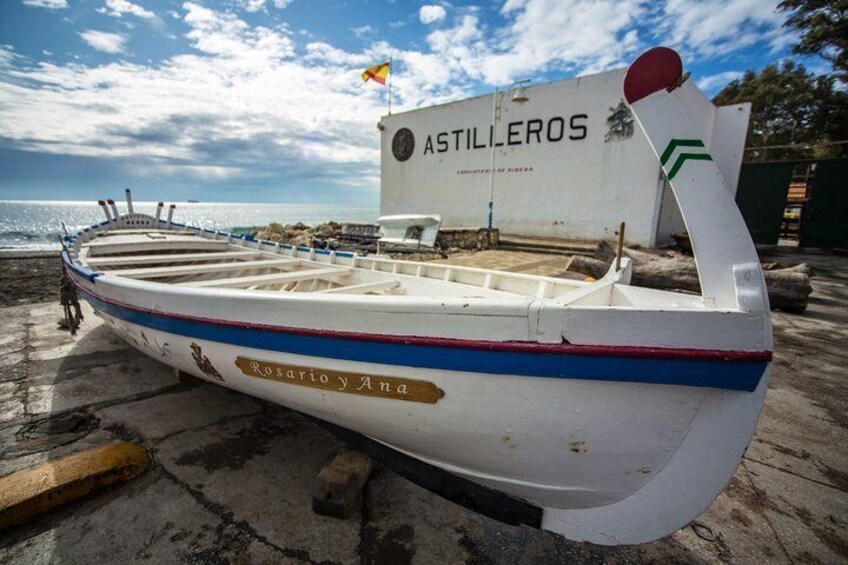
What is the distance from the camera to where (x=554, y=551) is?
88.4 inches

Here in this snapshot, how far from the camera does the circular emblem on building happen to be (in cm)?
1877

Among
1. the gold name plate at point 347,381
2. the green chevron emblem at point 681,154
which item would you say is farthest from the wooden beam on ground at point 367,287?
the green chevron emblem at point 681,154

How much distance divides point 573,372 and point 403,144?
62.4 ft

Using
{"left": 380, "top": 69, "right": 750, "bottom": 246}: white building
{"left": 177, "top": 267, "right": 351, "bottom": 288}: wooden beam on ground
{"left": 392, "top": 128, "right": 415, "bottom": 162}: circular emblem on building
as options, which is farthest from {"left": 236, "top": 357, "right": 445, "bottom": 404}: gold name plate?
{"left": 392, "top": 128, "right": 415, "bottom": 162}: circular emblem on building

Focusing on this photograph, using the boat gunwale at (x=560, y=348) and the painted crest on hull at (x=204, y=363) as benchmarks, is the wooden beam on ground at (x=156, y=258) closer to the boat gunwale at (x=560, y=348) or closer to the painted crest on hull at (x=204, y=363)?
the painted crest on hull at (x=204, y=363)

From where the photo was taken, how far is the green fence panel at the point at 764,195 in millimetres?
15742

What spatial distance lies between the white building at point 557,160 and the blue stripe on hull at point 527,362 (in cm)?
1358

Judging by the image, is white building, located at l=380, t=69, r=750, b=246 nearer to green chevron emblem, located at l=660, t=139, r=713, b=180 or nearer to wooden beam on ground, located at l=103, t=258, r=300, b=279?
wooden beam on ground, located at l=103, t=258, r=300, b=279

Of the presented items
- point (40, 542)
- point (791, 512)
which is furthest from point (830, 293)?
point (40, 542)

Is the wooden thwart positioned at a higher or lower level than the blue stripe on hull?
higher

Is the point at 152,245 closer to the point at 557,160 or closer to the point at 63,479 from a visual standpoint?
the point at 63,479

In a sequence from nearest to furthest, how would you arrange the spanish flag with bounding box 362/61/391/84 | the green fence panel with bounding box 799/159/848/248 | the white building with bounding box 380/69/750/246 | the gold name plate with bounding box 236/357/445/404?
the gold name plate with bounding box 236/357/445/404 → the white building with bounding box 380/69/750/246 → the green fence panel with bounding box 799/159/848/248 → the spanish flag with bounding box 362/61/391/84

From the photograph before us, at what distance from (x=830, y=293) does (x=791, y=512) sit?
8.98 meters

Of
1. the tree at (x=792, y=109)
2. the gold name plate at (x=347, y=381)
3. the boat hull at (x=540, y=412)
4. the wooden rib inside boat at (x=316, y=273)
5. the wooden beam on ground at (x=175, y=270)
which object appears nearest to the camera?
the boat hull at (x=540, y=412)
